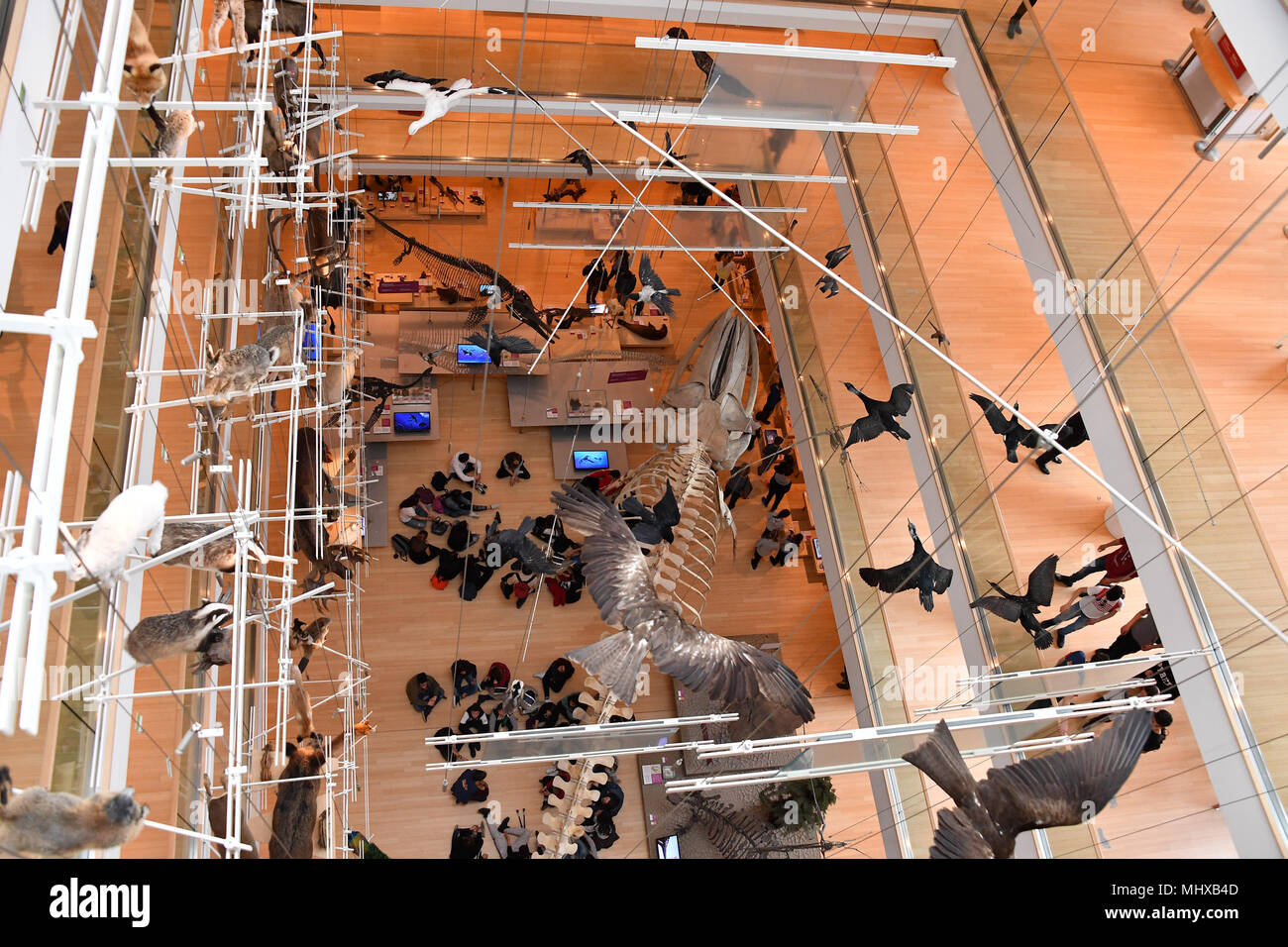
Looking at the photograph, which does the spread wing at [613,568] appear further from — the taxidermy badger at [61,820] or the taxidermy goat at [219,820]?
the taxidermy badger at [61,820]

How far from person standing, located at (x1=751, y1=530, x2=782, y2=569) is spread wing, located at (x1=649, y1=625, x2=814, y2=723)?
227 inches

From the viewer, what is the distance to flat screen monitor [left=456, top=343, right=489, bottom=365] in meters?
12.7

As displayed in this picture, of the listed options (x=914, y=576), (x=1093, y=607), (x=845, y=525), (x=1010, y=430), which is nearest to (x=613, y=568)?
(x=914, y=576)

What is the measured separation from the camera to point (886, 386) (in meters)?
10.9

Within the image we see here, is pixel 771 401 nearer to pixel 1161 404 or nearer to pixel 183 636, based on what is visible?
pixel 1161 404

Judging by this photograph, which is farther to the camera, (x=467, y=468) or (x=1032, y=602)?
(x=467, y=468)

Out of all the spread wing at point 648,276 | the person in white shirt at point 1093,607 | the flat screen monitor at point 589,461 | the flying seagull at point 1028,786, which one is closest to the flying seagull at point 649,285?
the spread wing at point 648,276

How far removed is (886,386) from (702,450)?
227 cm

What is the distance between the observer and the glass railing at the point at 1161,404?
6379 millimetres

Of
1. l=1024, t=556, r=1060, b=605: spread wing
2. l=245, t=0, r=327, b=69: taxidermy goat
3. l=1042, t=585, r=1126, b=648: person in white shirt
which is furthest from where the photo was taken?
l=1042, t=585, r=1126, b=648: person in white shirt

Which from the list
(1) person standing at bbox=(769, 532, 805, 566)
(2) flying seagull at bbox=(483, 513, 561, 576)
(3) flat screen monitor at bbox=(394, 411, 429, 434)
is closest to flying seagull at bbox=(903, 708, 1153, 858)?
(2) flying seagull at bbox=(483, 513, 561, 576)

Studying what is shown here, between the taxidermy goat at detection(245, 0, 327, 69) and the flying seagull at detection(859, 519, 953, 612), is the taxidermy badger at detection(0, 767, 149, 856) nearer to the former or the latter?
the taxidermy goat at detection(245, 0, 327, 69)
